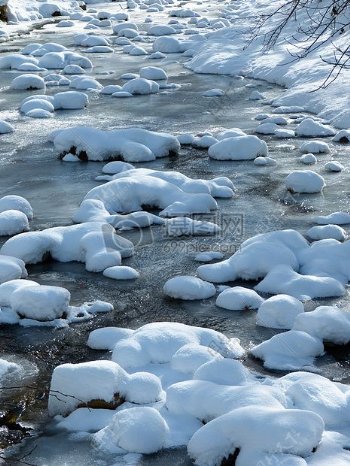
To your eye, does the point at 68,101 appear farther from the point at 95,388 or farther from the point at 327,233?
the point at 95,388

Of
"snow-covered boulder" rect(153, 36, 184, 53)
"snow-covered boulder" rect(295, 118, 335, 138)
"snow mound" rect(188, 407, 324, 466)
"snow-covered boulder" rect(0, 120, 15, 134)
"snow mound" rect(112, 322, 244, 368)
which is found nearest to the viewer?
"snow mound" rect(188, 407, 324, 466)

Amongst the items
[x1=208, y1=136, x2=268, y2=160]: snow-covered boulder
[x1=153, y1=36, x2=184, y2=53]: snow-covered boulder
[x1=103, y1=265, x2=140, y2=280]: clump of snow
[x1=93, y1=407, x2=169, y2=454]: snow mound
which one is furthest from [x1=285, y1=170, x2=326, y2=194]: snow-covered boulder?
[x1=153, y1=36, x2=184, y2=53]: snow-covered boulder

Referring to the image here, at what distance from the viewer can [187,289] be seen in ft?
19.3

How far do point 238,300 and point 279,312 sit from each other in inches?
15.0

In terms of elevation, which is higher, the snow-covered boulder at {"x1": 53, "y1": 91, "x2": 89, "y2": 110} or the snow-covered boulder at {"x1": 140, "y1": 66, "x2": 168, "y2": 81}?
the snow-covered boulder at {"x1": 53, "y1": 91, "x2": 89, "y2": 110}

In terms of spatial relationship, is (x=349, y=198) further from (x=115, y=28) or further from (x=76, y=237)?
(x=115, y=28)

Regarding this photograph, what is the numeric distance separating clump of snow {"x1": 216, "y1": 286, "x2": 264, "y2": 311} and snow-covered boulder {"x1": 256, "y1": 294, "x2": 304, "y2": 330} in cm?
22

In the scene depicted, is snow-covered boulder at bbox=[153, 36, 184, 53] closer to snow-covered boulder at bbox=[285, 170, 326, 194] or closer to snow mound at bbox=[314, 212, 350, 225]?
snow-covered boulder at bbox=[285, 170, 326, 194]

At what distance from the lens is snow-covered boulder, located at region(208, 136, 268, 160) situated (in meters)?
9.53

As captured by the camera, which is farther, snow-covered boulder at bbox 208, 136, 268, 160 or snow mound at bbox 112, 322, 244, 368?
snow-covered boulder at bbox 208, 136, 268, 160

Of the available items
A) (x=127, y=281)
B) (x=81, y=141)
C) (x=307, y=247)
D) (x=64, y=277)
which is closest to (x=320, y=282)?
(x=307, y=247)

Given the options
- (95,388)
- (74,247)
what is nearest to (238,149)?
(74,247)

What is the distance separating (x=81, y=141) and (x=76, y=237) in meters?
3.02

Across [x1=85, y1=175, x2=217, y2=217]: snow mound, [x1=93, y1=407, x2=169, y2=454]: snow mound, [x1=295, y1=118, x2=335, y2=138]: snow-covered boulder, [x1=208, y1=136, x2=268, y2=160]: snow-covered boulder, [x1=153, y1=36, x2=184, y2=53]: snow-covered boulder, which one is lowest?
[x1=153, y1=36, x2=184, y2=53]: snow-covered boulder
